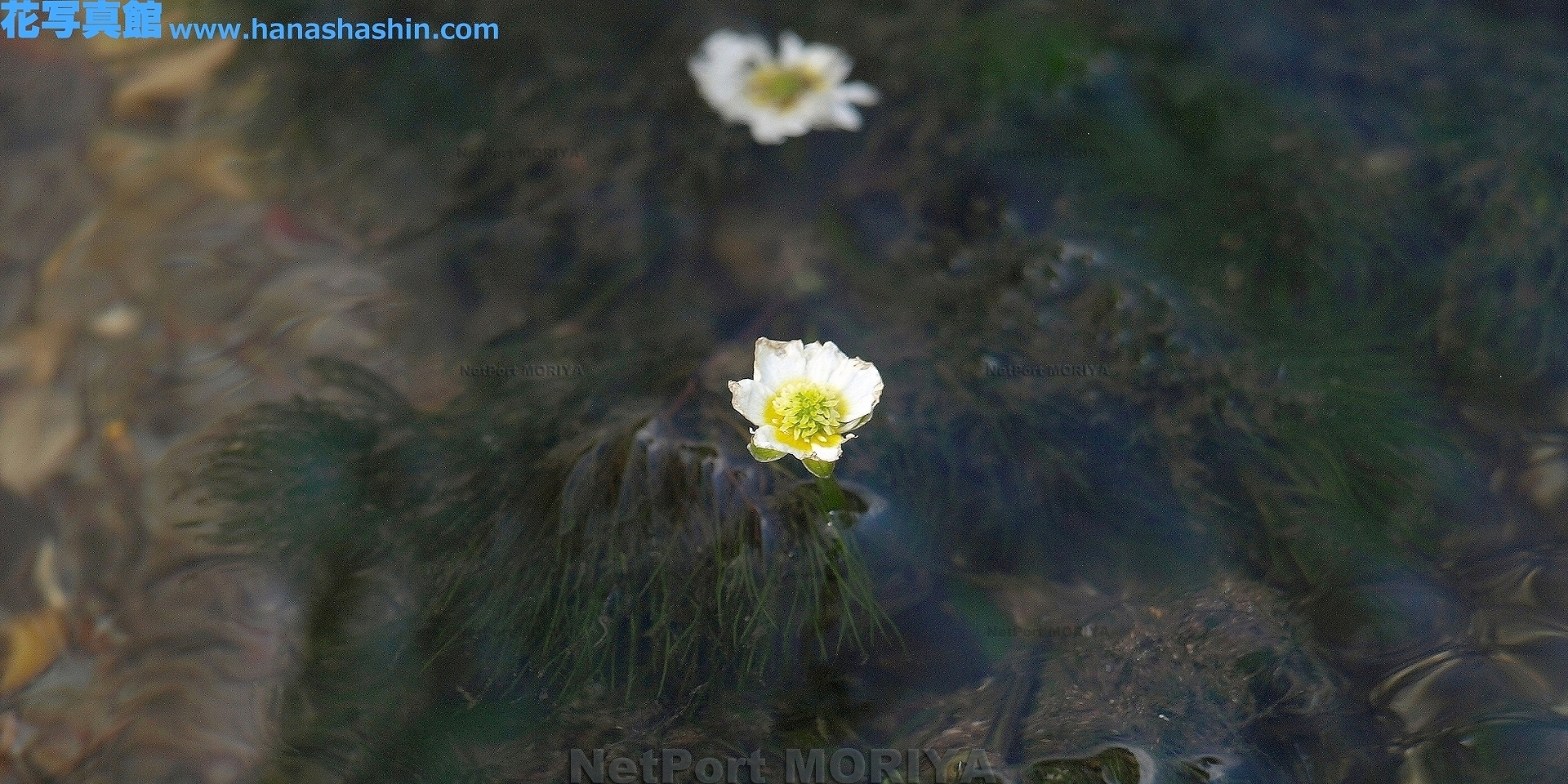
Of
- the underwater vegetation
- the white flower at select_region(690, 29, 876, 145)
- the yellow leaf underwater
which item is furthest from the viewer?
the white flower at select_region(690, 29, 876, 145)

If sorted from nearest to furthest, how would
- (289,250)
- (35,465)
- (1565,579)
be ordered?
(1565,579) → (35,465) → (289,250)

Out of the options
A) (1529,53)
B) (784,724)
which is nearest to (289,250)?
(784,724)

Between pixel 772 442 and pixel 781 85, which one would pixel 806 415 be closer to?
pixel 772 442

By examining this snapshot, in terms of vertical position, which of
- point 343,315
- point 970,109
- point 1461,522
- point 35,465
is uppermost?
point 970,109

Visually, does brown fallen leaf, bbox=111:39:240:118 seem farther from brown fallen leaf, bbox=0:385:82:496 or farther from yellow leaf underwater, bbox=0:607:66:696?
yellow leaf underwater, bbox=0:607:66:696

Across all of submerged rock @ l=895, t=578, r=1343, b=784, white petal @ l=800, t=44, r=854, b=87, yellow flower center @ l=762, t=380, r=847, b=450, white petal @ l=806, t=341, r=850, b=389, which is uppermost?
white petal @ l=800, t=44, r=854, b=87

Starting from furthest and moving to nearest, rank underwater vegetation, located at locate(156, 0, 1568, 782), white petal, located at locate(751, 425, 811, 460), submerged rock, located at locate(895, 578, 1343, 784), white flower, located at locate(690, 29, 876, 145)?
white flower, located at locate(690, 29, 876, 145), underwater vegetation, located at locate(156, 0, 1568, 782), submerged rock, located at locate(895, 578, 1343, 784), white petal, located at locate(751, 425, 811, 460)

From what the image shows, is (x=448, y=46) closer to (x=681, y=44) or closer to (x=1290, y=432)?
(x=681, y=44)

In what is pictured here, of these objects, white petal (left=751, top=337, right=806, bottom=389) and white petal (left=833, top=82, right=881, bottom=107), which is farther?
white petal (left=833, top=82, right=881, bottom=107)

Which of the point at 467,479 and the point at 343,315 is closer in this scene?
the point at 467,479

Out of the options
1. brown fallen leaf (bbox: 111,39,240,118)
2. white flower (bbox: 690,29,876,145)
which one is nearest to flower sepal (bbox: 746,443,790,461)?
white flower (bbox: 690,29,876,145)
